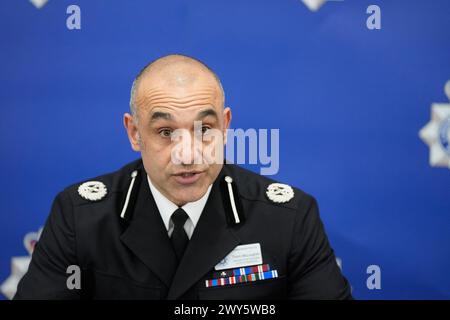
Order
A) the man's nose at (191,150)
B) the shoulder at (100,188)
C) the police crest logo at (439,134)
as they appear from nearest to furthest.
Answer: the man's nose at (191,150) → the shoulder at (100,188) → the police crest logo at (439,134)

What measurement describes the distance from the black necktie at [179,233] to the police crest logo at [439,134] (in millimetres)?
1056

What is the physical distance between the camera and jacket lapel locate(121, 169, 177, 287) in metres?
1.61

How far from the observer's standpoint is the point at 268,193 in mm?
1785

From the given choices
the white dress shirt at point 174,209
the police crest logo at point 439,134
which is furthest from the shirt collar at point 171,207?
the police crest logo at point 439,134

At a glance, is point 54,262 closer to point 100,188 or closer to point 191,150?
point 100,188

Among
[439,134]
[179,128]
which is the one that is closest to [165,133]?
[179,128]

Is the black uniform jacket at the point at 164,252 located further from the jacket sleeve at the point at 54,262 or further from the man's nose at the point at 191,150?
the man's nose at the point at 191,150

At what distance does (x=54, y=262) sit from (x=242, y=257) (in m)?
0.56

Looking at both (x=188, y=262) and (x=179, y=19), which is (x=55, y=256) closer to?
(x=188, y=262)

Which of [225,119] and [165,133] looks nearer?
[165,133]

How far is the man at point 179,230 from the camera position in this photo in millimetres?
1545

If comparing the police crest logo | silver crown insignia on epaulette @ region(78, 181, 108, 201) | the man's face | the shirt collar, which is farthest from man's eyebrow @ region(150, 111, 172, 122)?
the police crest logo
